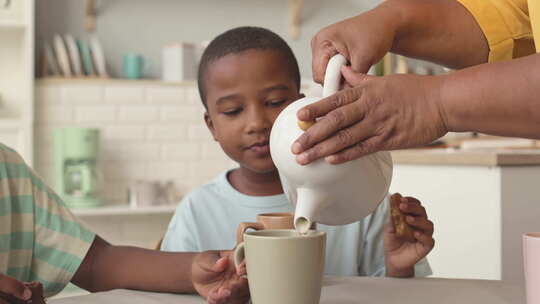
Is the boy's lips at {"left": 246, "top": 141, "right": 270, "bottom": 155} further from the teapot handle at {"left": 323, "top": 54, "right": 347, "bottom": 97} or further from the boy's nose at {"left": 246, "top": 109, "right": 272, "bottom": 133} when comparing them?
the teapot handle at {"left": 323, "top": 54, "right": 347, "bottom": 97}

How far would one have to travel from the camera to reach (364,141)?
0.74m

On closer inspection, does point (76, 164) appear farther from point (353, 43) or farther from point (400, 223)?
point (353, 43)

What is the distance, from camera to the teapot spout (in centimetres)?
75

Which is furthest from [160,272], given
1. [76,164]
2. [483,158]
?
[76,164]

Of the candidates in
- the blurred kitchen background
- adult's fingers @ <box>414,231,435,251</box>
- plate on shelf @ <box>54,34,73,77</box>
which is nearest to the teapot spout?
adult's fingers @ <box>414,231,435,251</box>

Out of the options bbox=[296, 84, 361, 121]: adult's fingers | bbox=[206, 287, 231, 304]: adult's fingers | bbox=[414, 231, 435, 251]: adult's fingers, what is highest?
bbox=[296, 84, 361, 121]: adult's fingers

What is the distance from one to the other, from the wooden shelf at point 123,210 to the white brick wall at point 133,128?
0.60 feet

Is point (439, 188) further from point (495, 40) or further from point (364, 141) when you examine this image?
point (364, 141)

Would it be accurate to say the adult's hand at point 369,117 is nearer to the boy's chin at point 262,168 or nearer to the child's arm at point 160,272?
the child's arm at point 160,272

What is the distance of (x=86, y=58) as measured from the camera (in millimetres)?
3211

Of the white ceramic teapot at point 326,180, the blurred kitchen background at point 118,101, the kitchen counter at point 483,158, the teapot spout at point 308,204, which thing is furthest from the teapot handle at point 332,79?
the blurred kitchen background at point 118,101

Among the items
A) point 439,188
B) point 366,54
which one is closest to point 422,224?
point 366,54

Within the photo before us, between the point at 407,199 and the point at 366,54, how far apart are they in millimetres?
278

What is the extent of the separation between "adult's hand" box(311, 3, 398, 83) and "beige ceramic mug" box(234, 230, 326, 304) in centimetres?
22
